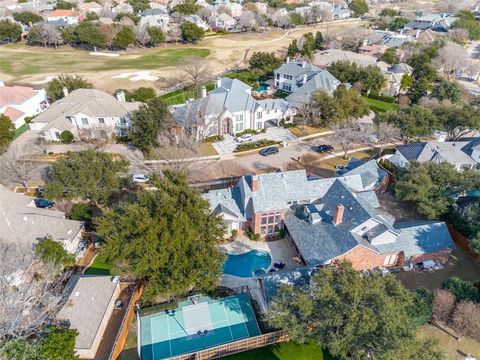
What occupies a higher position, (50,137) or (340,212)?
(340,212)

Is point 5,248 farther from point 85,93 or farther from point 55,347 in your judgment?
point 85,93

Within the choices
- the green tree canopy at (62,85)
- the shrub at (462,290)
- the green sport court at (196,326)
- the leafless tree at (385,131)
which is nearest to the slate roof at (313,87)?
the leafless tree at (385,131)

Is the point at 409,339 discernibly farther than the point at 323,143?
No

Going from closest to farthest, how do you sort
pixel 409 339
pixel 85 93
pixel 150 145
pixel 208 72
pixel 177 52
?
pixel 409 339
pixel 150 145
pixel 85 93
pixel 208 72
pixel 177 52

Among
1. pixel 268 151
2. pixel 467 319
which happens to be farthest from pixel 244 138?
pixel 467 319

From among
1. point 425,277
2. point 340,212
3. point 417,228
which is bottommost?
point 425,277

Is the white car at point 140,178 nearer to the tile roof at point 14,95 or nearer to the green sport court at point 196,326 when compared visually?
the green sport court at point 196,326

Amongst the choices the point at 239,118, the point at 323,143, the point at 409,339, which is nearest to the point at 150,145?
the point at 239,118
